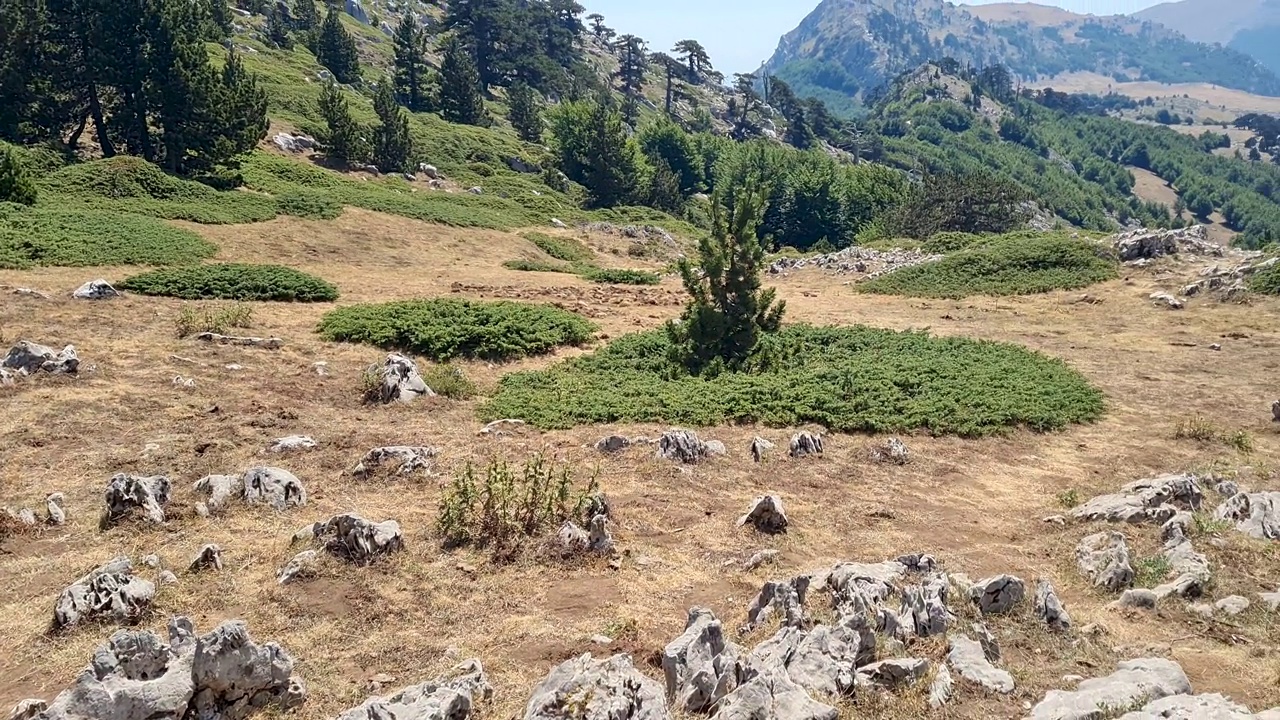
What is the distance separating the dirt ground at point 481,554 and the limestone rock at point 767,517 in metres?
0.23

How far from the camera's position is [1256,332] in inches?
934

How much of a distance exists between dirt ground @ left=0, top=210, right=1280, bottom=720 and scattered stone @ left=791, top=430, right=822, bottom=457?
28 centimetres

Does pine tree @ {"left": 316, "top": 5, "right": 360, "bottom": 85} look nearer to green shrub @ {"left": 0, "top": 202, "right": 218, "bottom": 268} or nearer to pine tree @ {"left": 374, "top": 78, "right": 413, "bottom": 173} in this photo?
pine tree @ {"left": 374, "top": 78, "right": 413, "bottom": 173}

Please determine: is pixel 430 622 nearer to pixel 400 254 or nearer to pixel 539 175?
pixel 400 254

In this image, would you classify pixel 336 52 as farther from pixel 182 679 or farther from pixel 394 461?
pixel 182 679

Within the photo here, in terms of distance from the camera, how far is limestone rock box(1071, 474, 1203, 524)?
34.6ft

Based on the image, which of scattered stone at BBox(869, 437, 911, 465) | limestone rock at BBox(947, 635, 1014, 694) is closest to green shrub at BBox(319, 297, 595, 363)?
scattered stone at BBox(869, 437, 911, 465)

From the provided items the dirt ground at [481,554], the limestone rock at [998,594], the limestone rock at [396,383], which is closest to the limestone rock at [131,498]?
the dirt ground at [481,554]

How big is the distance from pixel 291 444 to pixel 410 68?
6888 centimetres

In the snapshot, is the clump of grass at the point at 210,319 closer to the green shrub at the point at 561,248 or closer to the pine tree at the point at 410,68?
the green shrub at the point at 561,248

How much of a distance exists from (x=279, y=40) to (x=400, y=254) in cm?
5479

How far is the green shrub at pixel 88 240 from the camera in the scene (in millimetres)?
23125

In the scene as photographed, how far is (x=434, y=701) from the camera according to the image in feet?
19.0

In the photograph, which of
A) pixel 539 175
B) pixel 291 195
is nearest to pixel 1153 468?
pixel 291 195
